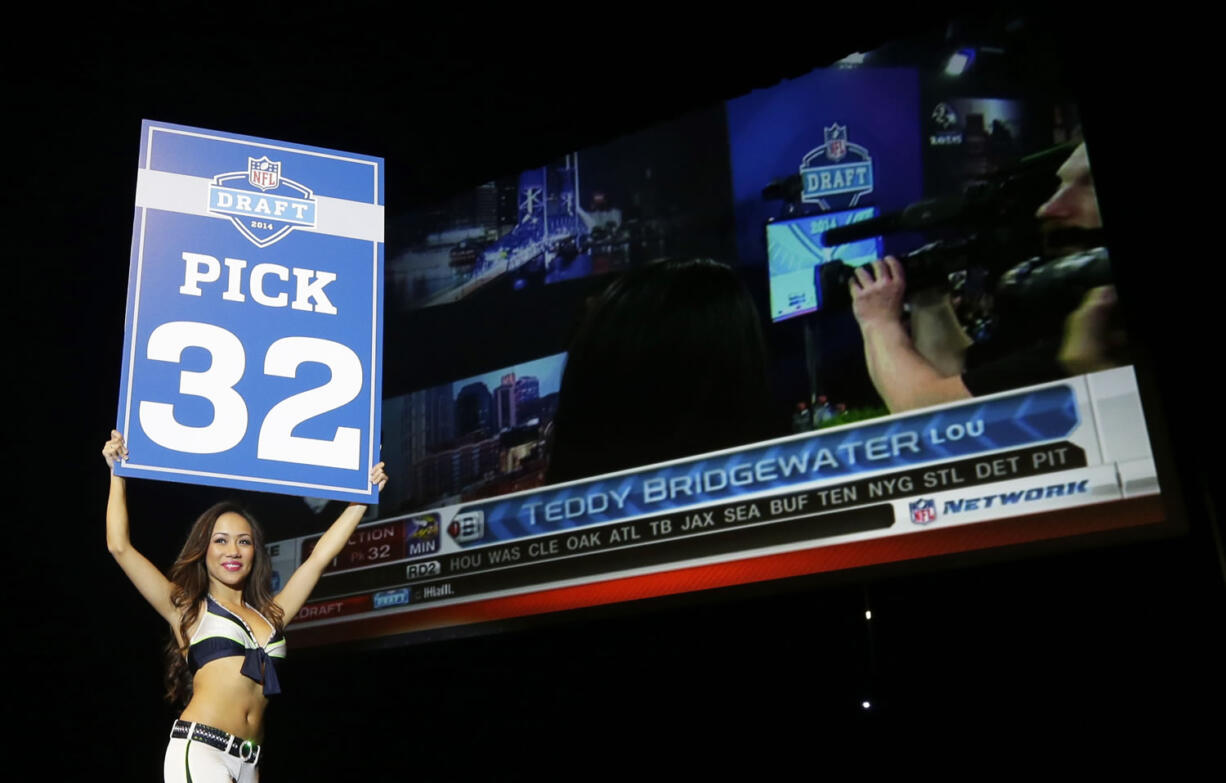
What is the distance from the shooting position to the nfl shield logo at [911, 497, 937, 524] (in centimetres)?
309

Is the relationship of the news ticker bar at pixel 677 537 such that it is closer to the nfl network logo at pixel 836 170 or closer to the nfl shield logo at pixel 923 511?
the nfl shield logo at pixel 923 511

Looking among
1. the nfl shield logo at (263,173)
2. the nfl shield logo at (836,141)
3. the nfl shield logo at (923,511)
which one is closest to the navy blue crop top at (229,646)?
the nfl shield logo at (263,173)

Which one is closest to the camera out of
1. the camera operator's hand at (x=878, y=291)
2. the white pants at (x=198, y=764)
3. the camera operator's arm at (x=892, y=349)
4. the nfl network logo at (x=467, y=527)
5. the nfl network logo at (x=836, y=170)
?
the white pants at (x=198, y=764)

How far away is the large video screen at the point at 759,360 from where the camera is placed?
3.05 meters

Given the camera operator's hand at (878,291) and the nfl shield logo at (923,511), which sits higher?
the camera operator's hand at (878,291)

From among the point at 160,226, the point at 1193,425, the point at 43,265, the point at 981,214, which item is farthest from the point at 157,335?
the point at 1193,425

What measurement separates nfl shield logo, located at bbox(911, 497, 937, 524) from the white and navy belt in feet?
5.71

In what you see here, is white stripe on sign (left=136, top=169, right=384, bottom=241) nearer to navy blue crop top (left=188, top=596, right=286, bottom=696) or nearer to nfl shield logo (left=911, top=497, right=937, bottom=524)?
navy blue crop top (left=188, top=596, right=286, bottom=696)

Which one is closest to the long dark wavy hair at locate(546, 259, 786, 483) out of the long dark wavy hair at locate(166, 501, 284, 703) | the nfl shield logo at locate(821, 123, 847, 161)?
the nfl shield logo at locate(821, 123, 847, 161)

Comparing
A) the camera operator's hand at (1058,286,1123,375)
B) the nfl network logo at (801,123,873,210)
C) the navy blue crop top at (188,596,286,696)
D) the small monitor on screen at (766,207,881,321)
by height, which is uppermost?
the nfl network logo at (801,123,873,210)

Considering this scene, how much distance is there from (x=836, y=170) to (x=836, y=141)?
96mm

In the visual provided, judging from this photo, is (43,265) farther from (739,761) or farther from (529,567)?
(739,761)

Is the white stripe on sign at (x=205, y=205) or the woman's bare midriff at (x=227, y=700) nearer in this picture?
the woman's bare midriff at (x=227, y=700)

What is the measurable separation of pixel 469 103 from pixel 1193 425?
8.81 feet
